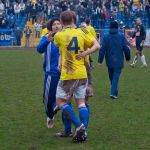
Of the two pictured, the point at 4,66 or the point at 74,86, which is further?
the point at 4,66

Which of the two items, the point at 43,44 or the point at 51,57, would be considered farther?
the point at 51,57

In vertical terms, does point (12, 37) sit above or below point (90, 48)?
below

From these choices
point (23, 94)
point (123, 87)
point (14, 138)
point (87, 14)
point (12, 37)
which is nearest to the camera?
point (14, 138)

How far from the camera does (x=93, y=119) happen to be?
1034 cm

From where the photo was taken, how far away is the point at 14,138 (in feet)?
28.1

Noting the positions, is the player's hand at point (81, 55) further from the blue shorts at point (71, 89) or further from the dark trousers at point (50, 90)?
the dark trousers at point (50, 90)

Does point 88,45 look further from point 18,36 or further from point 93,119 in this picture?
point 18,36

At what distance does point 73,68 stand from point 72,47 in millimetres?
313

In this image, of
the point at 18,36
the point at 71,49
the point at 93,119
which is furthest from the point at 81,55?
the point at 18,36

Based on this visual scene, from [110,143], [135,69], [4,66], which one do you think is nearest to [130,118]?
[110,143]

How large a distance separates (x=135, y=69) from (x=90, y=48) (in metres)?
14.2

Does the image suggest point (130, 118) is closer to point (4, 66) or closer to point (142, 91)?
point (142, 91)

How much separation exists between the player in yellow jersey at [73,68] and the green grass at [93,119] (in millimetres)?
397

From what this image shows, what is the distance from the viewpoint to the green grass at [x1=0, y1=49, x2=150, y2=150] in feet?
26.7
